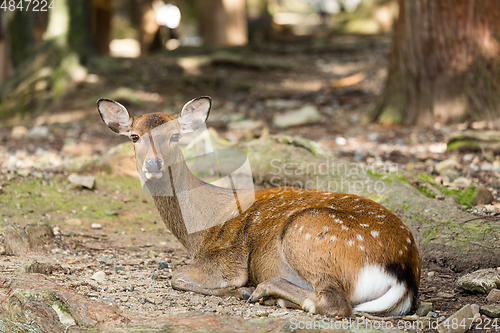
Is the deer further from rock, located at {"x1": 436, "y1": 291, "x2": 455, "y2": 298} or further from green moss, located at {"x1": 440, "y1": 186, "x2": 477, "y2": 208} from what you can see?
green moss, located at {"x1": 440, "y1": 186, "x2": 477, "y2": 208}

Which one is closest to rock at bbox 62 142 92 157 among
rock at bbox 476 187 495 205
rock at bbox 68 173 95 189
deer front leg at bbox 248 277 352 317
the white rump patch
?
rock at bbox 68 173 95 189

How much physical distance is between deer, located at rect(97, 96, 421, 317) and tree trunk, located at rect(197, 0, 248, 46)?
12517mm

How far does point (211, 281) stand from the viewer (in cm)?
378

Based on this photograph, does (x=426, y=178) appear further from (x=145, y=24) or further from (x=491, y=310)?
(x=145, y=24)

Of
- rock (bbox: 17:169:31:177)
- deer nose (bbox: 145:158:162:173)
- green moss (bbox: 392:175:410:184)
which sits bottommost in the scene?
green moss (bbox: 392:175:410:184)

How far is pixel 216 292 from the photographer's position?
372cm

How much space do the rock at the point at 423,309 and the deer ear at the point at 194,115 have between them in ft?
6.69

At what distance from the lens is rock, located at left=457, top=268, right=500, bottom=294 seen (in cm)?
344

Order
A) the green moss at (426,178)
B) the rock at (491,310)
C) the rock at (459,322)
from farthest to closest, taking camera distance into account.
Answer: the green moss at (426,178) < the rock at (491,310) < the rock at (459,322)

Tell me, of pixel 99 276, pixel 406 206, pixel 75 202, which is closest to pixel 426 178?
pixel 406 206

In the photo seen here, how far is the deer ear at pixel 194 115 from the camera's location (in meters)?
4.00

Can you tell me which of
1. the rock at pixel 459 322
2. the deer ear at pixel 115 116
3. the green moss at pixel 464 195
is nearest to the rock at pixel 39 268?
the deer ear at pixel 115 116

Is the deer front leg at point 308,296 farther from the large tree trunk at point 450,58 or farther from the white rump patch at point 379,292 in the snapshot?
the large tree trunk at point 450,58

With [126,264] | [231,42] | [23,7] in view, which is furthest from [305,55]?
[126,264]
